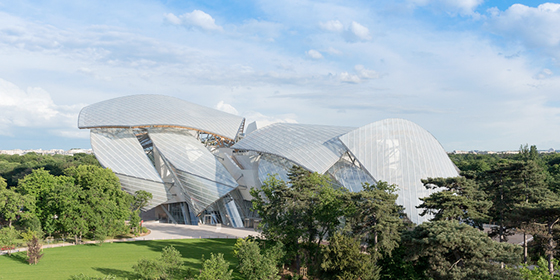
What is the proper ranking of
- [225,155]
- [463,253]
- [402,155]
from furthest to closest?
[225,155] → [402,155] → [463,253]

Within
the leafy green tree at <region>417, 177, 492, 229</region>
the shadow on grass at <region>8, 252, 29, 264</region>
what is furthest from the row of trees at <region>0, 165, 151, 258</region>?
the leafy green tree at <region>417, 177, 492, 229</region>

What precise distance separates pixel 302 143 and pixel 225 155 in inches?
475

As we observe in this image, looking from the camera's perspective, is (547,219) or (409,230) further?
(409,230)

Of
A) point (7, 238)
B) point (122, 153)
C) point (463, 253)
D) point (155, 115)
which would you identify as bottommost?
point (7, 238)

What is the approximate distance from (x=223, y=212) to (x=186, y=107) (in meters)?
17.6

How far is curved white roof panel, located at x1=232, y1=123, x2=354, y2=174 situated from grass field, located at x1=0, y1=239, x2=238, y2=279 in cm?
1172

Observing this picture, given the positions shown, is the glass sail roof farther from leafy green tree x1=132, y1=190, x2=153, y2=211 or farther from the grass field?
the grass field

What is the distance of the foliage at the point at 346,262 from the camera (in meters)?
24.0

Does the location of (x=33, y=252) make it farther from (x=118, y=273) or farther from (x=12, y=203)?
(x=12, y=203)

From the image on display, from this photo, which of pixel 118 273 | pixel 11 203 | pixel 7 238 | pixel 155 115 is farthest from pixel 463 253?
pixel 155 115

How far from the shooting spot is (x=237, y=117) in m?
62.8

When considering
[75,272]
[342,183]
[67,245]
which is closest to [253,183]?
[342,183]

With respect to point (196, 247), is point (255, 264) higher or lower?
higher

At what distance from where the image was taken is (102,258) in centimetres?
3203
